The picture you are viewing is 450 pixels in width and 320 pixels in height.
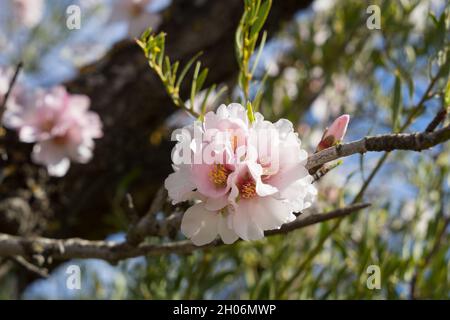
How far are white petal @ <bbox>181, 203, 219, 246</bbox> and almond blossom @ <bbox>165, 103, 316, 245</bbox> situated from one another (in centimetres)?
1

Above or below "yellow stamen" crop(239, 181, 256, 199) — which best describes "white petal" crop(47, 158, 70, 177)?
above

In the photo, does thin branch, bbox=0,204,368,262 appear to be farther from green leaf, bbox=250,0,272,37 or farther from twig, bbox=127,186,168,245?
green leaf, bbox=250,0,272,37

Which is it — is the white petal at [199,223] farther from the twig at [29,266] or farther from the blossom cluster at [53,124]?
the blossom cluster at [53,124]

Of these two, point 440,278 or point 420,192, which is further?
point 420,192

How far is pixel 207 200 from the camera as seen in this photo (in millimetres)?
656

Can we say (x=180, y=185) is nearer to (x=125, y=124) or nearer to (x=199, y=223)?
(x=199, y=223)

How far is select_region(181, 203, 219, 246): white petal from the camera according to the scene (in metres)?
0.66

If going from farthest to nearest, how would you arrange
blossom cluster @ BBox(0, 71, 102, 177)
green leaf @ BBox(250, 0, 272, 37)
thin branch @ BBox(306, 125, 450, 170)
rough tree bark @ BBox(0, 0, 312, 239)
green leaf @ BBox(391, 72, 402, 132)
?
rough tree bark @ BBox(0, 0, 312, 239) < blossom cluster @ BBox(0, 71, 102, 177) < green leaf @ BBox(391, 72, 402, 132) < green leaf @ BBox(250, 0, 272, 37) < thin branch @ BBox(306, 125, 450, 170)

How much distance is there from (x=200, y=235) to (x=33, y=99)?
867 millimetres

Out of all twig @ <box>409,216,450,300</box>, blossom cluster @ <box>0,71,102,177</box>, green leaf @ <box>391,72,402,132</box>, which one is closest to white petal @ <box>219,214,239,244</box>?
green leaf @ <box>391,72,402,132</box>

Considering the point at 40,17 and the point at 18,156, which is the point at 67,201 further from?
the point at 40,17

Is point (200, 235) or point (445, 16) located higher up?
point (445, 16)

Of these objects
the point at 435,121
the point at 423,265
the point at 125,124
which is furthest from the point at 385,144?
the point at 125,124
